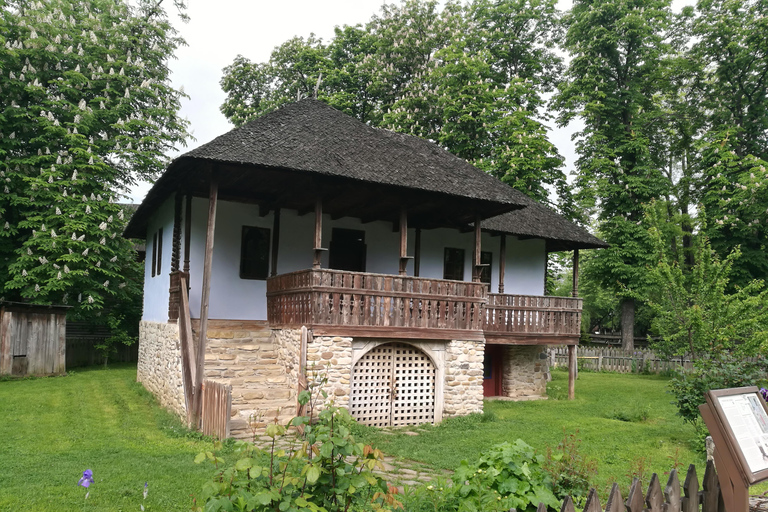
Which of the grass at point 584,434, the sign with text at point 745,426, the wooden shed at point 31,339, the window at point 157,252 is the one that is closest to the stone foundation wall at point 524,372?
the grass at point 584,434

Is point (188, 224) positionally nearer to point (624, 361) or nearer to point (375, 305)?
point (375, 305)

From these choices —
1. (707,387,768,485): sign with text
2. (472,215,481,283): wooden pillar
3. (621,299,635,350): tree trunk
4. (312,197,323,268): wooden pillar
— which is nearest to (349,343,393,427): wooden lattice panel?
(312,197,323,268): wooden pillar

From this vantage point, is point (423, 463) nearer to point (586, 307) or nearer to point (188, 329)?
point (188, 329)

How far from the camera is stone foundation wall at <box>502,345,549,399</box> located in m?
16.9

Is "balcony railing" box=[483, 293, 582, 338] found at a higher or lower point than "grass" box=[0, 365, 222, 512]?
higher

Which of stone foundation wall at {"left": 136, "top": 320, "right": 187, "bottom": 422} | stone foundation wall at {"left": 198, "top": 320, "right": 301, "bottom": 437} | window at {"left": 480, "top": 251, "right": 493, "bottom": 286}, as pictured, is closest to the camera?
stone foundation wall at {"left": 198, "top": 320, "right": 301, "bottom": 437}

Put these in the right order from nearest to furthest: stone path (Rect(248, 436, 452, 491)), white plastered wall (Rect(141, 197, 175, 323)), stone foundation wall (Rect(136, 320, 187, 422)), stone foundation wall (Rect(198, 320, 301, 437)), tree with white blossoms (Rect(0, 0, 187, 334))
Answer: stone path (Rect(248, 436, 452, 491)) → stone foundation wall (Rect(198, 320, 301, 437)) → stone foundation wall (Rect(136, 320, 187, 422)) → white plastered wall (Rect(141, 197, 175, 323)) → tree with white blossoms (Rect(0, 0, 187, 334))

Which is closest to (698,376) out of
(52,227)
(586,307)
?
(52,227)

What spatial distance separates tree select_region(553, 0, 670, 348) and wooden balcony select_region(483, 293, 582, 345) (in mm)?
9230

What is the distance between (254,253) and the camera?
1436 cm

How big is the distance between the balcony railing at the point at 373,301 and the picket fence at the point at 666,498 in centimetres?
794

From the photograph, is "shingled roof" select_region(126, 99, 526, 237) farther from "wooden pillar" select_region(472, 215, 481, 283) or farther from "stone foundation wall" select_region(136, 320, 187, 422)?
"stone foundation wall" select_region(136, 320, 187, 422)

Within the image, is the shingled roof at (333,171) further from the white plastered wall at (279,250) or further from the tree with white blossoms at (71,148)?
the tree with white blossoms at (71,148)

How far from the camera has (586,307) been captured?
130ft
